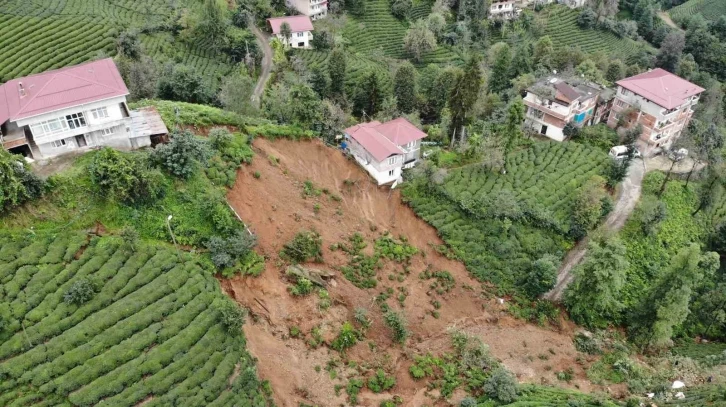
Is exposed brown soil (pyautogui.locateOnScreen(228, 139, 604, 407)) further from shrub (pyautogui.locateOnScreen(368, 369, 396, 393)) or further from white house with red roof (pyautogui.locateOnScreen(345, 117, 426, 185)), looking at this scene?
white house with red roof (pyautogui.locateOnScreen(345, 117, 426, 185))

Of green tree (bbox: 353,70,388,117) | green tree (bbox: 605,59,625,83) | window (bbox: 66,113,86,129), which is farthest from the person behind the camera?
green tree (bbox: 605,59,625,83)

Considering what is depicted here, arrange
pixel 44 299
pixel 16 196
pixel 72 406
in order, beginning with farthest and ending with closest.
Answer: pixel 16 196 < pixel 44 299 < pixel 72 406

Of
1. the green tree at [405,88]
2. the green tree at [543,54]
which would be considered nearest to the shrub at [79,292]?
the green tree at [405,88]

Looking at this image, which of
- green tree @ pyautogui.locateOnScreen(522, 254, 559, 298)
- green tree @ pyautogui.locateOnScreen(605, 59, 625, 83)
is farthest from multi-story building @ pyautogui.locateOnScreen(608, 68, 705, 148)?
green tree @ pyautogui.locateOnScreen(522, 254, 559, 298)

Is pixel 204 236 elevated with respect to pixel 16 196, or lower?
lower

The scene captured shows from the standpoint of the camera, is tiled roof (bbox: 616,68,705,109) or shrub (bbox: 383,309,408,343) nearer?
shrub (bbox: 383,309,408,343)

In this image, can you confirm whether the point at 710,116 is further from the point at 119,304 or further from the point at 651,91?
the point at 119,304

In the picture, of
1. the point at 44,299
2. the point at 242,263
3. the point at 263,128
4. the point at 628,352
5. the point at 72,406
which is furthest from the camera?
the point at 263,128

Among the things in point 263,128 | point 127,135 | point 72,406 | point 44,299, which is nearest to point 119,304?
point 44,299
